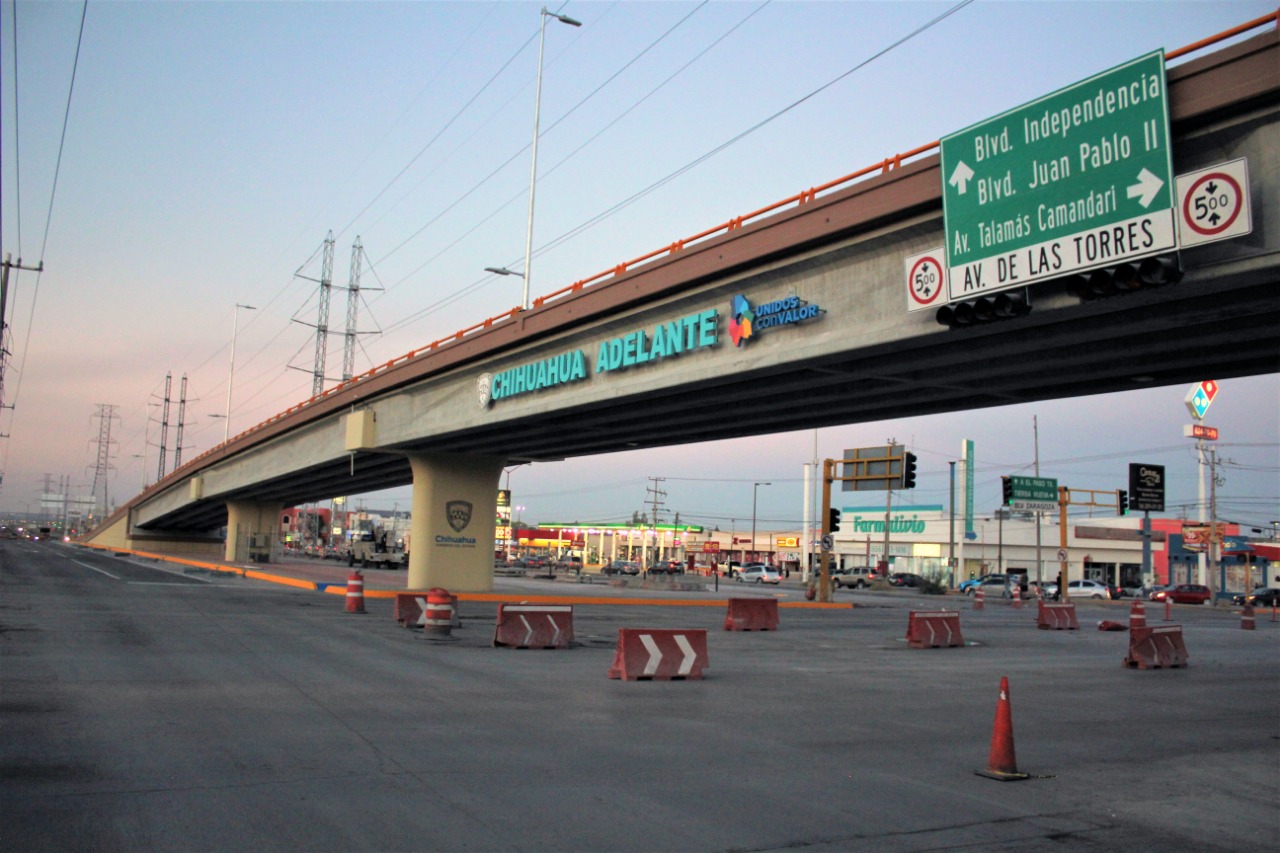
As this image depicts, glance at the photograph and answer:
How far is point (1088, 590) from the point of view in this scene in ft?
213

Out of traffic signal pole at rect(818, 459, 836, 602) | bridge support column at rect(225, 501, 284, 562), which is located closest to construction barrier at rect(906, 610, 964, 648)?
traffic signal pole at rect(818, 459, 836, 602)

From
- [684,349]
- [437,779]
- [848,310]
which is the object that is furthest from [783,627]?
[437,779]

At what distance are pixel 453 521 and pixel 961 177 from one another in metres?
27.2

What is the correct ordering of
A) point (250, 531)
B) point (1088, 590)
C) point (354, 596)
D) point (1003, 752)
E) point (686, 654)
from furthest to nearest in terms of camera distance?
point (250, 531)
point (1088, 590)
point (354, 596)
point (686, 654)
point (1003, 752)

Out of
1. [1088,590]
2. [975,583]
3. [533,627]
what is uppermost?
[533,627]

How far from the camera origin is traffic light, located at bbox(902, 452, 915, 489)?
1519 inches

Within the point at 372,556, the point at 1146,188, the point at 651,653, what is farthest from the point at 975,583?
the point at 1146,188

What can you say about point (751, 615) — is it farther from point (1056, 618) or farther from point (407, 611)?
point (1056, 618)

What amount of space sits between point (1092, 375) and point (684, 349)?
841cm

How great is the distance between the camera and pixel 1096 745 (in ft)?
35.6

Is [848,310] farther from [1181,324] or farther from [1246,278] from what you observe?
[1246,278]

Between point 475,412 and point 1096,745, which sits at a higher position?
point 475,412

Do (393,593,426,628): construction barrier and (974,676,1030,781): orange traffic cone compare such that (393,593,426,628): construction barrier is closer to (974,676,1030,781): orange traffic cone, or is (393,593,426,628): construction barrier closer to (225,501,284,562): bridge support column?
(974,676,1030,781): orange traffic cone

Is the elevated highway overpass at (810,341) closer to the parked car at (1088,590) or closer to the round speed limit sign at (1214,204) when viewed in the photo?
the round speed limit sign at (1214,204)
